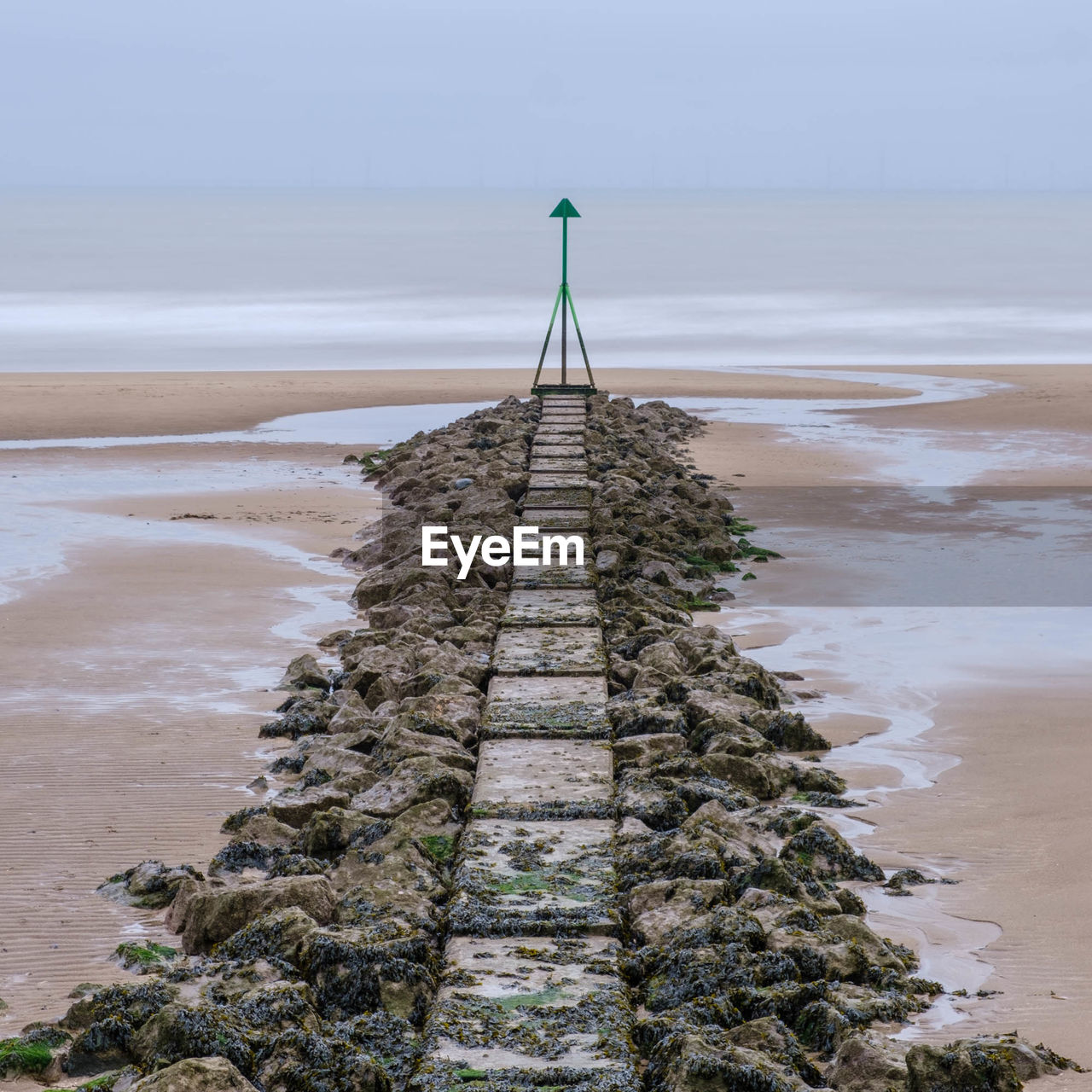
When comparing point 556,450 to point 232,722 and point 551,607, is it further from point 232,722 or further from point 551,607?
point 232,722

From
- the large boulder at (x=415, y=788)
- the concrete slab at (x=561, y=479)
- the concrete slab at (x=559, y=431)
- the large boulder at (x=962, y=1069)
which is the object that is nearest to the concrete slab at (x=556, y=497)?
the concrete slab at (x=561, y=479)

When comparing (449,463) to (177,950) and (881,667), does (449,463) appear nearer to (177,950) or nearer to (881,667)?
(881,667)

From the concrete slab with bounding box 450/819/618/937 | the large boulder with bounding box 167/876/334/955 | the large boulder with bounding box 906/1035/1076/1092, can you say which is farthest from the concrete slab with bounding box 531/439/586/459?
the large boulder with bounding box 906/1035/1076/1092

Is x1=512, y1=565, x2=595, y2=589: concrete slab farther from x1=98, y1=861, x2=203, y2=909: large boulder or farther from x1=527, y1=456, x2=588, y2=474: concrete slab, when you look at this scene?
x1=98, y1=861, x2=203, y2=909: large boulder

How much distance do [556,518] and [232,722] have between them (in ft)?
15.9

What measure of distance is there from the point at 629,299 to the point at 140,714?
1788 inches

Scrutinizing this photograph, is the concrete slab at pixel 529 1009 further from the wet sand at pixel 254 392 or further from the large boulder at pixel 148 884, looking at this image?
the wet sand at pixel 254 392

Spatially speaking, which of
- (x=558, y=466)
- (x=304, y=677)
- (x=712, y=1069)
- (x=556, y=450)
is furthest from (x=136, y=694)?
(x=556, y=450)

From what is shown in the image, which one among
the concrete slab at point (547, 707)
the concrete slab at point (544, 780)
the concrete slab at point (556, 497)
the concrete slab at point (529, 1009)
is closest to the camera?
the concrete slab at point (529, 1009)

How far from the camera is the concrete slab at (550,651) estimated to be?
816 centimetres

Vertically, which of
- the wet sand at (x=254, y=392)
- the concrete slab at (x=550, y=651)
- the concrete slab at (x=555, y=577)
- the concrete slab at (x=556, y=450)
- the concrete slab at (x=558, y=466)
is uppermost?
the wet sand at (x=254, y=392)

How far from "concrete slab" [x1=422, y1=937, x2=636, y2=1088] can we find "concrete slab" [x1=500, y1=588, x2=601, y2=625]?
4.16m

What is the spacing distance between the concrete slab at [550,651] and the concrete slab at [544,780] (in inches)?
42.6

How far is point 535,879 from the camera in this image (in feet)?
18.1
